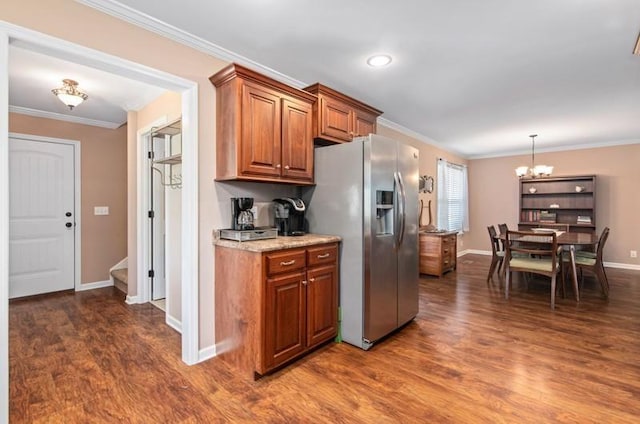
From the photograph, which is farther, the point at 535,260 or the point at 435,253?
the point at 435,253

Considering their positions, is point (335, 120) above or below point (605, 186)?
above

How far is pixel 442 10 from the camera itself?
6.80 ft


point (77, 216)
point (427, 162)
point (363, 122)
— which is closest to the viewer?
point (363, 122)

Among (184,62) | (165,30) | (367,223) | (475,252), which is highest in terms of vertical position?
(165,30)

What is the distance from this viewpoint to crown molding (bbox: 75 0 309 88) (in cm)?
198

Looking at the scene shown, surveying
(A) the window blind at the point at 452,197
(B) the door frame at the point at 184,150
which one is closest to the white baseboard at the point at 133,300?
(B) the door frame at the point at 184,150

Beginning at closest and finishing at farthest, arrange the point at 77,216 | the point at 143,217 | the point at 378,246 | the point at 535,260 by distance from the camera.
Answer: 1. the point at 378,246
2. the point at 143,217
3. the point at 535,260
4. the point at 77,216

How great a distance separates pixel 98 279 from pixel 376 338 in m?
4.30

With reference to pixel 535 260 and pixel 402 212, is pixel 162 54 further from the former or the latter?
pixel 535 260

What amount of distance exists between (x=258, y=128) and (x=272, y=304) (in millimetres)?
1336

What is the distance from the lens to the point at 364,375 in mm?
2268

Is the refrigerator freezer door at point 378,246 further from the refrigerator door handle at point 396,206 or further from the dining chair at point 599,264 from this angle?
the dining chair at point 599,264

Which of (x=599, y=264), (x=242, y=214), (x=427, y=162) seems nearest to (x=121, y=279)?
(x=242, y=214)

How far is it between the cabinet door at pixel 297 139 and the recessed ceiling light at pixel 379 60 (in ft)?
2.17
